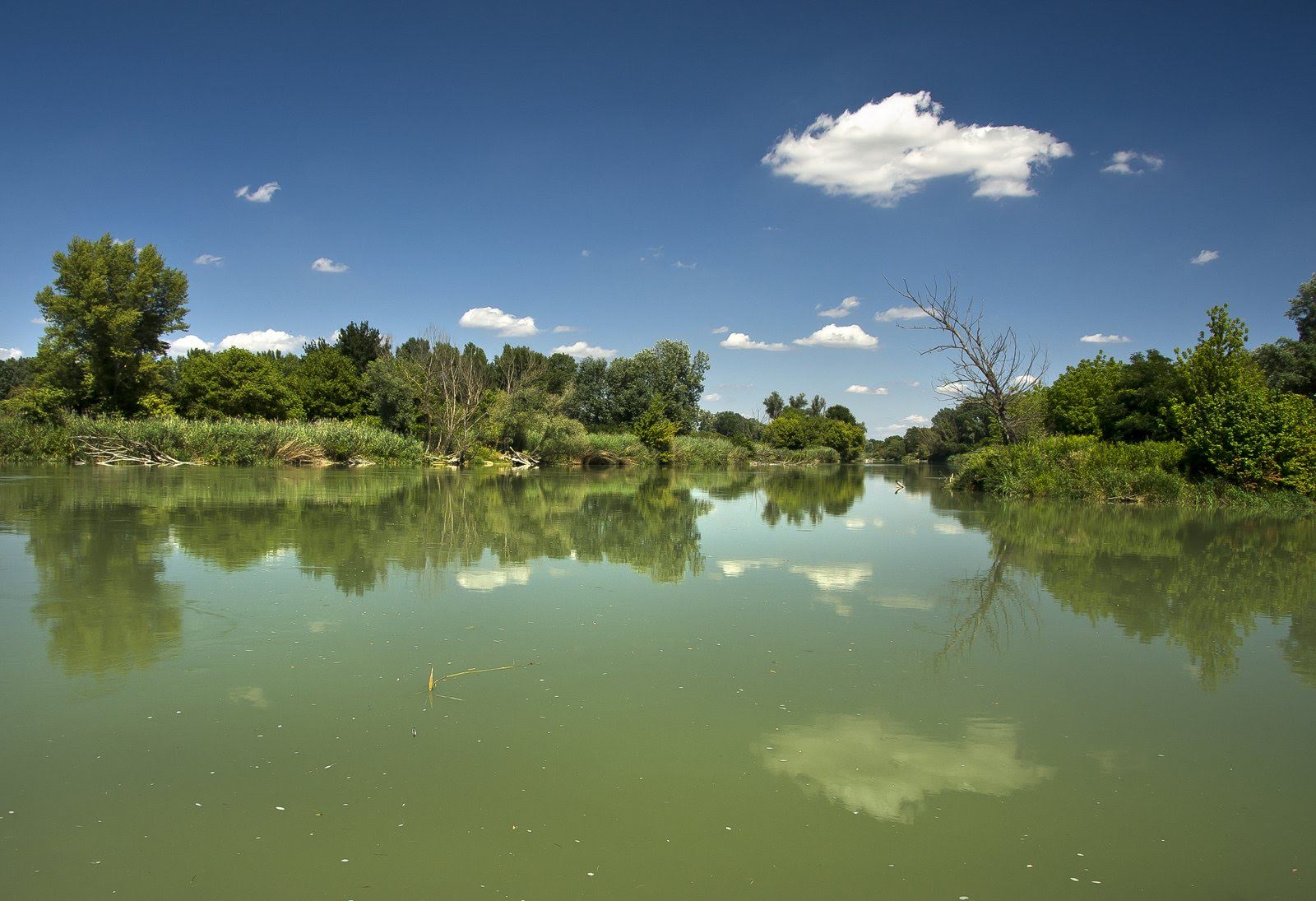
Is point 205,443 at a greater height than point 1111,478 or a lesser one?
greater

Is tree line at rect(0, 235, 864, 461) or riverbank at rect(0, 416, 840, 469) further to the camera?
tree line at rect(0, 235, 864, 461)

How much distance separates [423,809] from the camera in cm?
277

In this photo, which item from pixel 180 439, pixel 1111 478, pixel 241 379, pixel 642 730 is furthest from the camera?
pixel 241 379

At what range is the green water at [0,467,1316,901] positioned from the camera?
2473 millimetres

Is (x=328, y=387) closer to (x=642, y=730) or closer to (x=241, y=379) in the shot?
(x=241, y=379)

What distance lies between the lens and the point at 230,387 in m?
35.0

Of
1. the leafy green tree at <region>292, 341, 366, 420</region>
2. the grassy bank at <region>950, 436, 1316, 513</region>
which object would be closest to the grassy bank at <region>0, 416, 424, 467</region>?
the leafy green tree at <region>292, 341, 366, 420</region>

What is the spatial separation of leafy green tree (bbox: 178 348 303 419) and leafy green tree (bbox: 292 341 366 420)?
2.46 metres

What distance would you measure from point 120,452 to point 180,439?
1.89 meters

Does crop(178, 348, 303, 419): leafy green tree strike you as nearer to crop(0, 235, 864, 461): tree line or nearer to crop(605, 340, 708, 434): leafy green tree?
crop(0, 235, 864, 461): tree line

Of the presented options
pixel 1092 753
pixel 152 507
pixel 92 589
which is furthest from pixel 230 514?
pixel 1092 753

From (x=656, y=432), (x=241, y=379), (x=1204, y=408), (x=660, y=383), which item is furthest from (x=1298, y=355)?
(x=241, y=379)

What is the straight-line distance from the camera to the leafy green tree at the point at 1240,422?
679 inches

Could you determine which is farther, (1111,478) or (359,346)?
(359,346)
